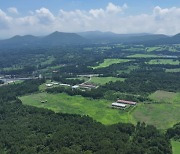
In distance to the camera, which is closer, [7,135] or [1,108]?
[7,135]

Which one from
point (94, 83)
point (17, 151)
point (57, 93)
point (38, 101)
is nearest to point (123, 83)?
point (94, 83)

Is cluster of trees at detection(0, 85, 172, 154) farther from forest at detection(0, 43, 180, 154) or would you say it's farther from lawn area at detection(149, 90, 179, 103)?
lawn area at detection(149, 90, 179, 103)

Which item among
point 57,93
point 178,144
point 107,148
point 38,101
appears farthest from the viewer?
point 57,93

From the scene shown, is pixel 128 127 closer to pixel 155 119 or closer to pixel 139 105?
pixel 155 119

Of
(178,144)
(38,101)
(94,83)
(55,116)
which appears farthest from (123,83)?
(178,144)

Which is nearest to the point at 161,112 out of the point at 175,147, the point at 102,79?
the point at 175,147

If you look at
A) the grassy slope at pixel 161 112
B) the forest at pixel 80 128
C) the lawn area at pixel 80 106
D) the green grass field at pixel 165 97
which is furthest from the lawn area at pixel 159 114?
the green grass field at pixel 165 97

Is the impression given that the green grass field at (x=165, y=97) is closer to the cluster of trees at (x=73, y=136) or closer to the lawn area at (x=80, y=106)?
the lawn area at (x=80, y=106)

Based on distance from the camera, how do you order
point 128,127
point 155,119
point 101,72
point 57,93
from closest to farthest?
point 128,127
point 155,119
point 57,93
point 101,72
